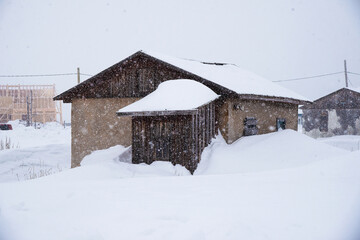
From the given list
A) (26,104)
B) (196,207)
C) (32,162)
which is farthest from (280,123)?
(26,104)

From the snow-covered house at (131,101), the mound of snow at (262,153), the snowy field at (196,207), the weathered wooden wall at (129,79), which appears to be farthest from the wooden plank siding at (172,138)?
the snowy field at (196,207)

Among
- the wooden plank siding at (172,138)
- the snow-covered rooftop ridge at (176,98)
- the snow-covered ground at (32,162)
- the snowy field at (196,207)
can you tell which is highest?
the snow-covered rooftop ridge at (176,98)

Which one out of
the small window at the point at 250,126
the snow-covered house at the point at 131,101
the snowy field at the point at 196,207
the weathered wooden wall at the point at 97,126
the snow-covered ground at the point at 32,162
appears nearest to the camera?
the snowy field at the point at 196,207

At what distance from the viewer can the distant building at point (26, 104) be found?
1610 inches

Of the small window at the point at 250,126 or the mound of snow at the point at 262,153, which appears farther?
the small window at the point at 250,126

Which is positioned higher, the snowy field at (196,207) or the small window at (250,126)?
the small window at (250,126)

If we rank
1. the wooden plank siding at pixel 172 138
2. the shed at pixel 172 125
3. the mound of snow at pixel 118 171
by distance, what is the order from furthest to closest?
the wooden plank siding at pixel 172 138
the shed at pixel 172 125
the mound of snow at pixel 118 171

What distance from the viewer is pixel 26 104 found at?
42.6m

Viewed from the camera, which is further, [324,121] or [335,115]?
[324,121]

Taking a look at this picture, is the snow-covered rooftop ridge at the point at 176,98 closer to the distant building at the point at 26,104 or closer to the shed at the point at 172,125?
the shed at the point at 172,125

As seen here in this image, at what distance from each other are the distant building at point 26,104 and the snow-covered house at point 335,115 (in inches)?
1468

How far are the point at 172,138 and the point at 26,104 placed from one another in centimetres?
4244

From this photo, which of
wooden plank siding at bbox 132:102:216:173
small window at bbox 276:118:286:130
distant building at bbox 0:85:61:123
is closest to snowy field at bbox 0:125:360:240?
wooden plank siding at bbox 132:102:216:173

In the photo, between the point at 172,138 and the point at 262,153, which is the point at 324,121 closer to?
the point at 262,153
